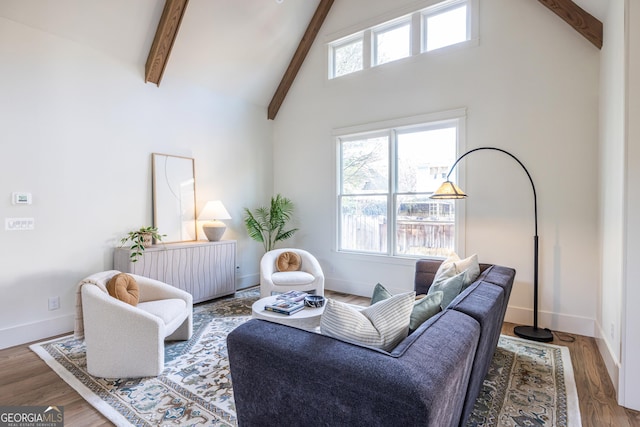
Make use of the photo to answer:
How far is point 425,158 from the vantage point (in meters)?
4.25

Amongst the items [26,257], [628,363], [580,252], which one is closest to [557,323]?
[580,252]

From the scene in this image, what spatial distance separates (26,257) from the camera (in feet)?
10.4

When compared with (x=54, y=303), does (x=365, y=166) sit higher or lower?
higher

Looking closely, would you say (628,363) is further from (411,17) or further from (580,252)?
(411,17)

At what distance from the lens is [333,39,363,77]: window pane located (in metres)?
4.83

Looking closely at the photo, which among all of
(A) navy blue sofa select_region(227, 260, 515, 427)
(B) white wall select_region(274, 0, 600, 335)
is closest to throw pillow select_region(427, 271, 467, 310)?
(A) navy blue sofa select_region(227, 260, 515, 427)

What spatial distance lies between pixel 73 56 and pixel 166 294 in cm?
275

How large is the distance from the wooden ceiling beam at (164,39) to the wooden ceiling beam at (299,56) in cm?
192

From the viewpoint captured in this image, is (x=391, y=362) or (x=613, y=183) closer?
(x=391, y=362)

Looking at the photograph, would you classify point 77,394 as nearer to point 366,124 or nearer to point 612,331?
point 612,331

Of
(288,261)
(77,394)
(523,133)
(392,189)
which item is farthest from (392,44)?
(77,394)

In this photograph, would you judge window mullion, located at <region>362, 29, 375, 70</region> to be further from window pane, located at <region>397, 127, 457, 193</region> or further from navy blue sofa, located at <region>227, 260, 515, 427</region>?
navy blue sofa, located at <region>227, 260, 515, 427</region>

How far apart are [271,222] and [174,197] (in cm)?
156

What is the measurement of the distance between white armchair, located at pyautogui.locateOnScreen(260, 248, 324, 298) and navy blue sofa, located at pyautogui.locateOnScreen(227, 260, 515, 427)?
7.97 ft
